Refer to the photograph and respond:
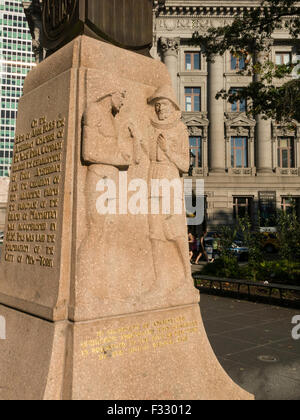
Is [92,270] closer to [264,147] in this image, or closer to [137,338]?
[137,338]

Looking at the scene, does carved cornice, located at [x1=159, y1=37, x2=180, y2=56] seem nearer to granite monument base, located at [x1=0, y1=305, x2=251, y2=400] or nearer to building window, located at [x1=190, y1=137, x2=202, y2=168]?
building window, located at [x1=190, y1=137, x2=202, y2=168]

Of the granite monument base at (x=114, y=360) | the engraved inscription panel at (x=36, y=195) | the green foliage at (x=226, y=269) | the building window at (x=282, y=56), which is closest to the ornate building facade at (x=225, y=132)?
the building window at (x=282, y=56)

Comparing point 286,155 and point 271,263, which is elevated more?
point 286,155

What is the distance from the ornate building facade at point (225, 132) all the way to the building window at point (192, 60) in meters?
0.11

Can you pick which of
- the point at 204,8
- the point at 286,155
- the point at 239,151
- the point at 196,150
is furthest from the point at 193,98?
the point at 286,155

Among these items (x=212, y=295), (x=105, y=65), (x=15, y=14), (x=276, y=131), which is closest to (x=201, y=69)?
(x=276, y=131)

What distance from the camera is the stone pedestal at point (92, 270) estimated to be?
12.5 ft

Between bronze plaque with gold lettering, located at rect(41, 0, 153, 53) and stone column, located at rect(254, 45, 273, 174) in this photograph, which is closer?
bronze plaque with gold lettering, located at rect(41, 0, 153, 53)

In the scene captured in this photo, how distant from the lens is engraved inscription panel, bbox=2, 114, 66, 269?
13.7ft

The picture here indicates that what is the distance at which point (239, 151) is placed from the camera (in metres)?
43.1

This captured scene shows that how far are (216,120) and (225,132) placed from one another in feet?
5.36

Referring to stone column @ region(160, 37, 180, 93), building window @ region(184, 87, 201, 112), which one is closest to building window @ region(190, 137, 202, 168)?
building window @ region(184, 87, 201, 112)

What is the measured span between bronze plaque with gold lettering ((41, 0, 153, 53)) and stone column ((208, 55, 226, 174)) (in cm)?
3751
